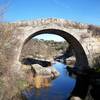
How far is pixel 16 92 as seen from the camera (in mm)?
11758

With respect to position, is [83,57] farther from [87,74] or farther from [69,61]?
[69,61]

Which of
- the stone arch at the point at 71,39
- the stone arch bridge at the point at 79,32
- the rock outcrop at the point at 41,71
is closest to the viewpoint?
the rock outcrop at the point at 41,71

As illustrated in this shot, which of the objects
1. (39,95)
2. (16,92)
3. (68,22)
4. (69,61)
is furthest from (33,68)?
(69,61)

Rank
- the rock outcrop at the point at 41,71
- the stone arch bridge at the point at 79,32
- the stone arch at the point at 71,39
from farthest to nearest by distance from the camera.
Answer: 1. the stone arch at the point at 71,39
2. the stone arch bridge at the point at 79,32
3. the rock outcrop at the point at 41,71

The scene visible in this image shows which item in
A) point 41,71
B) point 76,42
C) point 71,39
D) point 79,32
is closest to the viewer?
point 41,71

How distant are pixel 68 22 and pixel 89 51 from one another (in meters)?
3.45

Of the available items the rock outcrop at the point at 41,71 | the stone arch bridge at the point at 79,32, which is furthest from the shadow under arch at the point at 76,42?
the rock outcrop at the point at 41,71

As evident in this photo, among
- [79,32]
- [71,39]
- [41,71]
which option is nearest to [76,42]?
[71,39]

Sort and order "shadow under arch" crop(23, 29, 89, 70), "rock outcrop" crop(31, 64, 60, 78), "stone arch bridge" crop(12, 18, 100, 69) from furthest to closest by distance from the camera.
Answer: "shadow under arch" crop(23, 29, 89, 70) < "stone arch bridge" crop(12, 18, 100, 69) < "rock outcrop" crop(31, 64, 60, 78)

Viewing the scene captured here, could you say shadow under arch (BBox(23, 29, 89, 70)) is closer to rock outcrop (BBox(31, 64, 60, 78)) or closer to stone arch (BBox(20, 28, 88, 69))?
stone arch (BBox(20, 28, 88, 69))

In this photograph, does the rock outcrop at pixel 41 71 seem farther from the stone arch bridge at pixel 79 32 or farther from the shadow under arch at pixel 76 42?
the shadow under arch at pixel 76 42

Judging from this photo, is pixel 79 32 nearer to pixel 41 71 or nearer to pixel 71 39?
pixel 71 39

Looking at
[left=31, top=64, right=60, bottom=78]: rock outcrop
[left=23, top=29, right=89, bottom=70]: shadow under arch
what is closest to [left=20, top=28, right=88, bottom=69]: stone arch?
[left=23, top=29, right=89, bottom=70]: shadow under arch

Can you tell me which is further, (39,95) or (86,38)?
(86,38)
